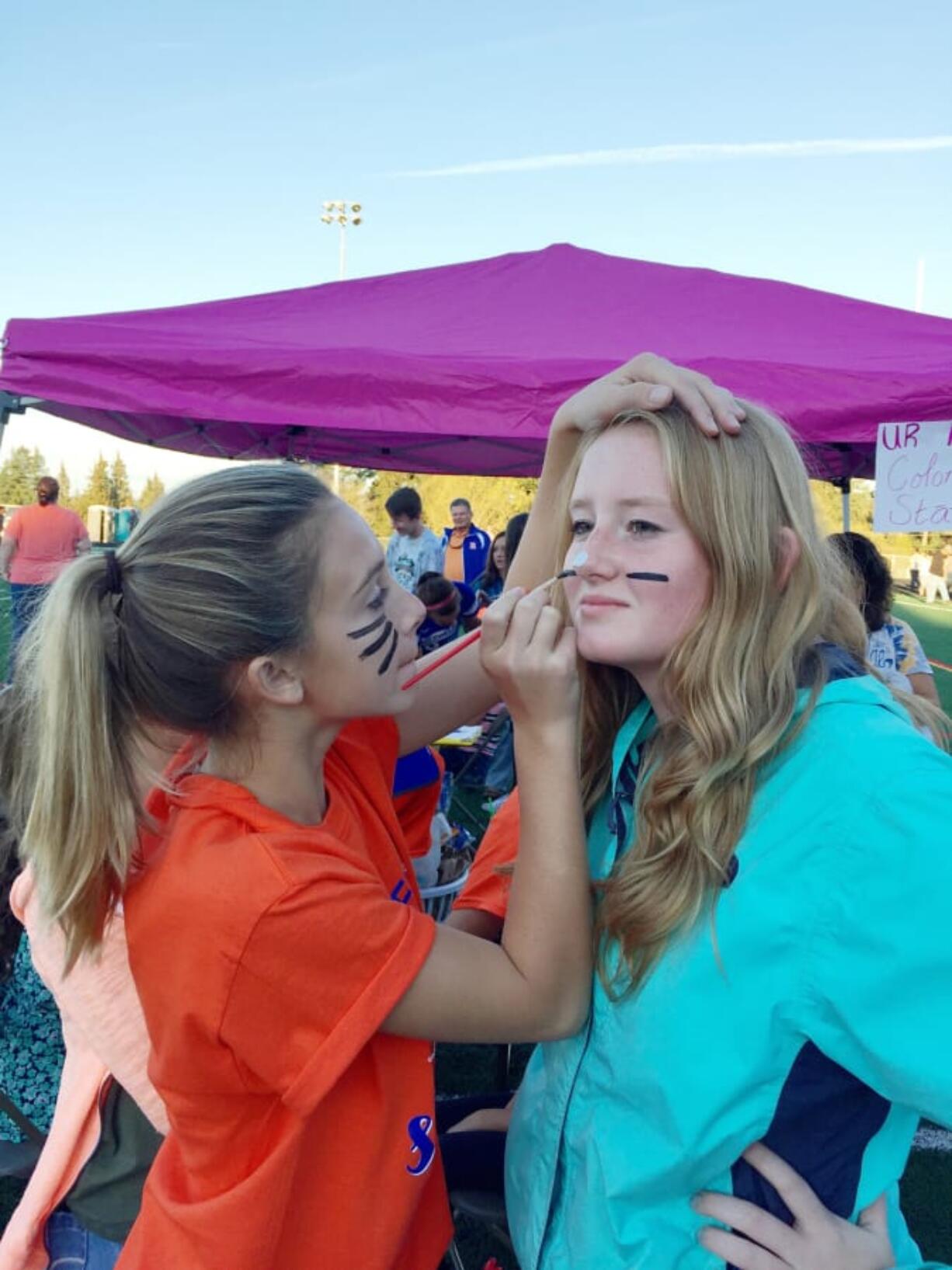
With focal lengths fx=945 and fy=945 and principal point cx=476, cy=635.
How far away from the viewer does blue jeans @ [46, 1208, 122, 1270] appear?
1.46m

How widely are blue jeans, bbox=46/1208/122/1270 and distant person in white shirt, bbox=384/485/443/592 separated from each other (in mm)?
7695

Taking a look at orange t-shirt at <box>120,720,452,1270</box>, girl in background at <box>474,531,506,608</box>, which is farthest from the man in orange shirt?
orange t-shirt at <box>120,720,452,1270</box>

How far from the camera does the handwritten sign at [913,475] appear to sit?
329 cm

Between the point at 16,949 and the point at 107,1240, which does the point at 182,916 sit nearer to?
the point at 107,1240

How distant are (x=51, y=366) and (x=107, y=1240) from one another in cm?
290

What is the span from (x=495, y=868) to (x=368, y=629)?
0.43m

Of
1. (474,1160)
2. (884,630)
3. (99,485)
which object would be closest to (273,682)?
(474,1160)

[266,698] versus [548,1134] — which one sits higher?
[266,698]

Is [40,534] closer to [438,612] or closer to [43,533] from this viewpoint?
[43,533]

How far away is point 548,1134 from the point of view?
1.12 meters

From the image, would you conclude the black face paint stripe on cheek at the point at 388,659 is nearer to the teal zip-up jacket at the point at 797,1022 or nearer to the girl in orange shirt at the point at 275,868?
the girl in orange shirt at the point at 275,868

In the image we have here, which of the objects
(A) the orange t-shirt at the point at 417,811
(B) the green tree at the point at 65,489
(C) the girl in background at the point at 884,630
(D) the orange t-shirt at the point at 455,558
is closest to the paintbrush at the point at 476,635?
(A) the orange t-shirt at the point at 417,811

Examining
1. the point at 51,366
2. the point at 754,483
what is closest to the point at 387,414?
the point at 51,366

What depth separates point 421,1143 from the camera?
1146 millimetres
